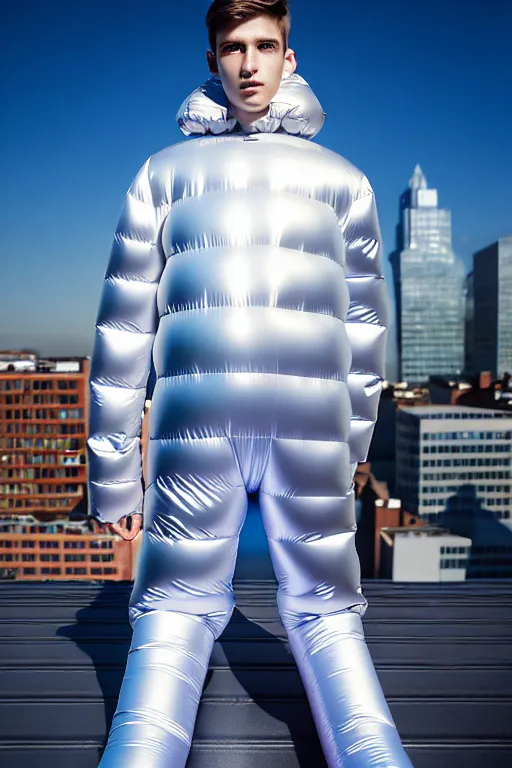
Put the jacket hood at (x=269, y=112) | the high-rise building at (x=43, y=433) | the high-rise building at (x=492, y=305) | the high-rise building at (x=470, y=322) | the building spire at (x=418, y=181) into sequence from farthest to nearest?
the building spire at (x=418, y=181) < the high-rise building at (x=470, y=322) < the high-rise building at (x=492, y=305) < the high-rise building at (x=43, y=433) < the jacket hood at (x=269, y=112)

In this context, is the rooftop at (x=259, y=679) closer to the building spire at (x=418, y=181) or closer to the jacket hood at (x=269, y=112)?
the jacket hood at (x=269, y=112)

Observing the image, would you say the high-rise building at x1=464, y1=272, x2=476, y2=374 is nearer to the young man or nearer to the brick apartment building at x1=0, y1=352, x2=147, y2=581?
Answer: the brick apartment building at x1=0, y1=352, x2=147, y2=581

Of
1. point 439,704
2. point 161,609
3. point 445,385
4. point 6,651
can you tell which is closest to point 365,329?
point 161,609

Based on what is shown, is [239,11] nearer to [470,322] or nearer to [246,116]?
[246,116]

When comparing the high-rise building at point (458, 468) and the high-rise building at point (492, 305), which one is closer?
the high-rise building at point (458, 468)

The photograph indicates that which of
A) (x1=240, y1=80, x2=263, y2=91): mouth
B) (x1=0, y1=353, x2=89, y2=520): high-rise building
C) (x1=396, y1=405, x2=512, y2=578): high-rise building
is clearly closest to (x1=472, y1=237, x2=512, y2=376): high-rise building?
(x1=396, y1=405, x2=512, y2=578): high-rise building

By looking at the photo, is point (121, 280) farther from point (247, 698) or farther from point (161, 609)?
point (247, 698)

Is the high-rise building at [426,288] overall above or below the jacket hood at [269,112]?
above

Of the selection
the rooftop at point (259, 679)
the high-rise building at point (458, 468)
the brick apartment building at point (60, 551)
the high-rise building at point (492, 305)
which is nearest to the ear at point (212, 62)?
the rooftop at point (259, 679)
